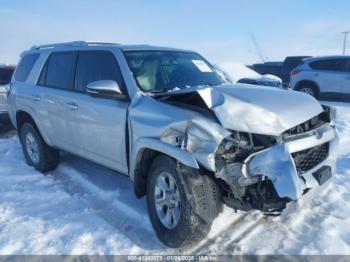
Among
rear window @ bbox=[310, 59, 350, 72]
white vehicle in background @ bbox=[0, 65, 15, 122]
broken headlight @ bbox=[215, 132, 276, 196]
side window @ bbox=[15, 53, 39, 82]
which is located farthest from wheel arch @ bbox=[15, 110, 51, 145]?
rear window @ bbox=[310, 59, 350, 72]

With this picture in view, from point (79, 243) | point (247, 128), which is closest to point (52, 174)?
point (79, 243)

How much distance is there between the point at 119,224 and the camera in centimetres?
377

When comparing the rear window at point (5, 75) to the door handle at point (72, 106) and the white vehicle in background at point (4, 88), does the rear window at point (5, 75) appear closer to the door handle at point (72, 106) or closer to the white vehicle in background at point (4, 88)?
the white vehicle in background at point (4, 88)

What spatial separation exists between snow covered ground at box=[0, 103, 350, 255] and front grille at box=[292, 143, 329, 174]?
311mm

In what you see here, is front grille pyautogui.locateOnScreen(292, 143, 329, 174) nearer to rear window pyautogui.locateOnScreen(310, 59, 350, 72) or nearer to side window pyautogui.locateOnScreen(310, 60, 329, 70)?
rear window pyautogui.locateOnScreen(310, 59, 350, 72)

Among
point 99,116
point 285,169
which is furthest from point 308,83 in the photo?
point 285,169

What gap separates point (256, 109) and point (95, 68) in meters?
2.17

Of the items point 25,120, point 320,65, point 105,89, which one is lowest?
point 320,65

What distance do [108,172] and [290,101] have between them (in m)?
3.02

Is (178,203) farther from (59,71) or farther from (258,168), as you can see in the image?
(59,71)

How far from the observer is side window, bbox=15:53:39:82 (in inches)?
220

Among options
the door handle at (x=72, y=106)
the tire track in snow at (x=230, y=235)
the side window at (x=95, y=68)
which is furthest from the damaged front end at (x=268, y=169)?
the door handle at (x=72, y=106)

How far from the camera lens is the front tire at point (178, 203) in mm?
2984

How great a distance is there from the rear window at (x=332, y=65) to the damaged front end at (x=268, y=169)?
32.1 feet
